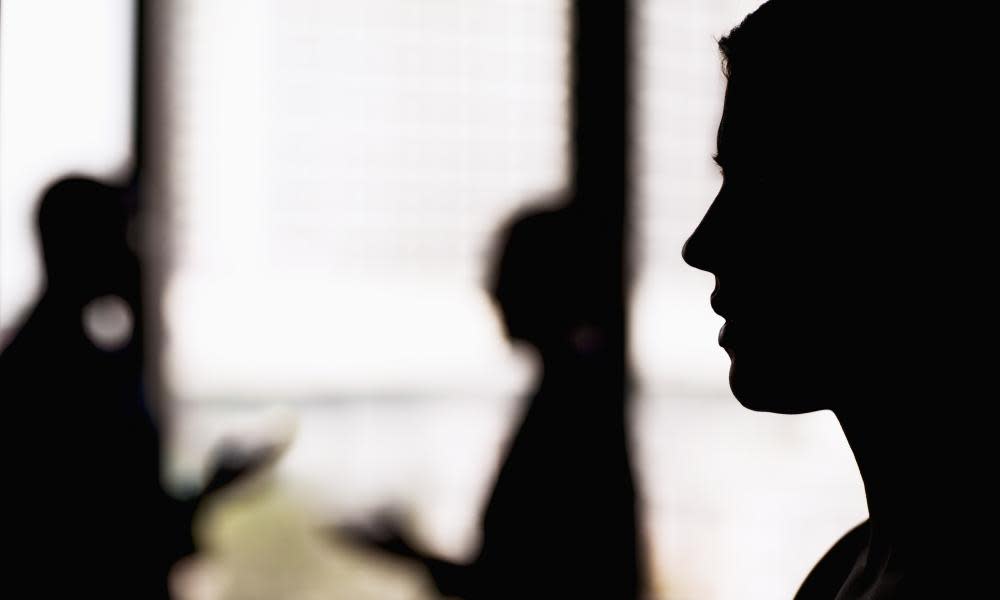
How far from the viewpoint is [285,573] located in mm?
2186

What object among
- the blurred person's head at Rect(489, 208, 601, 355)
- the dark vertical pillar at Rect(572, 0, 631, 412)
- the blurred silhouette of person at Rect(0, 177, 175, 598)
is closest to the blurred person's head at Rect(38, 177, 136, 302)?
the blurred silhouette of person at Rect(0, 177, 175, 598)

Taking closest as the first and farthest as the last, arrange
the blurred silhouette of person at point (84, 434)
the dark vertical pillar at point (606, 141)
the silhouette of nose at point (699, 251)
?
the silhouette of nose at point (699, 251) → the blurred silhouette of person at point (84, 434) → the dark vertical pillar at point (606, 141)

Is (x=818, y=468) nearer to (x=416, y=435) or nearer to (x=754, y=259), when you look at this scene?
(x=416, y=435)

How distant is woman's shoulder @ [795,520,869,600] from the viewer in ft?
2.05

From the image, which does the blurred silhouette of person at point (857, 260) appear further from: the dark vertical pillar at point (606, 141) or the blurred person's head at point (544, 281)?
the dark vertical pillar at point (606, 141)

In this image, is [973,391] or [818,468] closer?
[973,391]

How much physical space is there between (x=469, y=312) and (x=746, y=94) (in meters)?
1.89

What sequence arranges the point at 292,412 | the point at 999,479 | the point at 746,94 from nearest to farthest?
the point at 999,479, the point at 746,94, the point at 292,412

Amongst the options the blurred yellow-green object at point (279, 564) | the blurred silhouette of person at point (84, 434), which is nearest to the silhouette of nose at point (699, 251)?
the blurred silhouette of person at point (84, 434)

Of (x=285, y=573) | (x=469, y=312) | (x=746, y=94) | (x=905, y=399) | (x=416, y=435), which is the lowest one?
(x=285, y=573)

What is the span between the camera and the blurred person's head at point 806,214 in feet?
1.76

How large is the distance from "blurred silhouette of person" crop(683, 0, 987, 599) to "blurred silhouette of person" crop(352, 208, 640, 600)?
73cm

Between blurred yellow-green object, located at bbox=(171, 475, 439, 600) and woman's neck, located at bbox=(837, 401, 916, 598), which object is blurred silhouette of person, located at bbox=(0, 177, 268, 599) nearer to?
blurred yellow-green object, located at bbox=(171, 475, 439, 600)

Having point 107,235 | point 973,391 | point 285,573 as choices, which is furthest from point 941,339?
point 285,573
